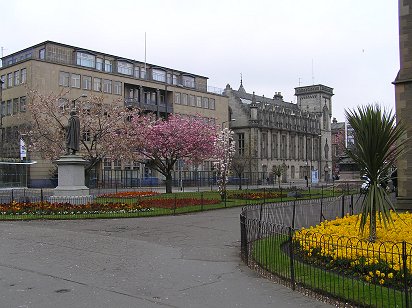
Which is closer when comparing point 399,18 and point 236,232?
point 236,232

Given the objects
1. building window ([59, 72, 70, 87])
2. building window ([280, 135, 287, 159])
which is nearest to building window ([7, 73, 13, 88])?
building window ([59, 72, 70, 87])

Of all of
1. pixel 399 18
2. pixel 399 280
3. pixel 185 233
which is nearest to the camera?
pixel 399 280

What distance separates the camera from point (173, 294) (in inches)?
324

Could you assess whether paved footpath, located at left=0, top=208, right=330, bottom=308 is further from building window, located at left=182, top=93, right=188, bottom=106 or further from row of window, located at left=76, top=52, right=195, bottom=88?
building window, located at left=182, top=93, right=188, bottom=106

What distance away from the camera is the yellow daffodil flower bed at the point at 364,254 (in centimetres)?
821

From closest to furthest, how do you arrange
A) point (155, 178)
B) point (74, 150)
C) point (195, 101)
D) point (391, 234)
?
point (391, 234) → point (74, 150) → point (155, 178) → point (195, 101)

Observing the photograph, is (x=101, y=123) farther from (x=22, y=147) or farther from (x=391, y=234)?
(x=391, y=234)

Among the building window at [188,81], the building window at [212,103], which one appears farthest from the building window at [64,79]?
the building window at [212,103]

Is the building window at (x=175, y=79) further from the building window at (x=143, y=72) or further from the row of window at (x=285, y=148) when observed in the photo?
the row of window at (x=285, y=148)

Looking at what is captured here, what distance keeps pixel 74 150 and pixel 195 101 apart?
59324 millimetres

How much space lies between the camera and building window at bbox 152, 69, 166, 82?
3169 inches

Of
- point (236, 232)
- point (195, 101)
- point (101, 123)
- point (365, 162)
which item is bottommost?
point (236, 232)

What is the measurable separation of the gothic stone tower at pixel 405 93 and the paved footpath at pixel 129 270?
6.57 meters

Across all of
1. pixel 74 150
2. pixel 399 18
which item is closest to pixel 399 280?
pixel 399 18
